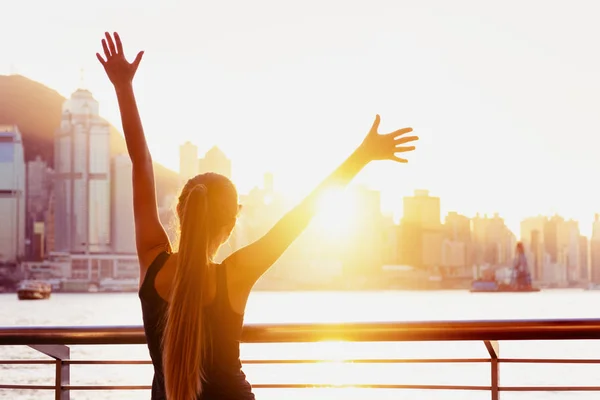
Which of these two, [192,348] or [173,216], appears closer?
[192,348]

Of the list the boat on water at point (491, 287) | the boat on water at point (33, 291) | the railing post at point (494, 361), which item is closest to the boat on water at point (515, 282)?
the boat on water at point (491, 287)

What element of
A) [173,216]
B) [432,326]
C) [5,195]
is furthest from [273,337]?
[5,195]

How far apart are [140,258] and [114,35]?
2.24 ft

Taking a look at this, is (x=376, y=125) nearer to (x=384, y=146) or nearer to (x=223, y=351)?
(x=384, y=146)

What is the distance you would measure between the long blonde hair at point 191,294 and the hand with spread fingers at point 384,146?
41 centimetres

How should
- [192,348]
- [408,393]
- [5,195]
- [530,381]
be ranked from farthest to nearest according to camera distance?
[5,195] → [408,393] → [530,381] → [192,348]

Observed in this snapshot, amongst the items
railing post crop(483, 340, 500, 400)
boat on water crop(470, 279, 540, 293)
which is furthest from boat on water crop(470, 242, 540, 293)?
railing post crop(483, 340, 500, 400)

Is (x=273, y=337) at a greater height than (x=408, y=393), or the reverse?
(x=273, y=337)

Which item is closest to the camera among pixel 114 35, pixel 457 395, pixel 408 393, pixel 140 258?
pixel 140 258

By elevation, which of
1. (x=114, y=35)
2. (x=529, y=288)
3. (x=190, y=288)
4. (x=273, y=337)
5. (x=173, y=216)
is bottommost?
(x=529, y=288)

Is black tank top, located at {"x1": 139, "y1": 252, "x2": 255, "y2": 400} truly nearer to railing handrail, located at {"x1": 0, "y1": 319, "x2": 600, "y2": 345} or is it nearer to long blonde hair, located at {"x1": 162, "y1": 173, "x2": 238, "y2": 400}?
long blonde hair, located at {"x1": 162, "y1": 173, "x2": 238, "y2": 400}

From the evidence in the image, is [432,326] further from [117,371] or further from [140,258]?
[117,371]

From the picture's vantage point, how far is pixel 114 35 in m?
2.56

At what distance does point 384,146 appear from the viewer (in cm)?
240
